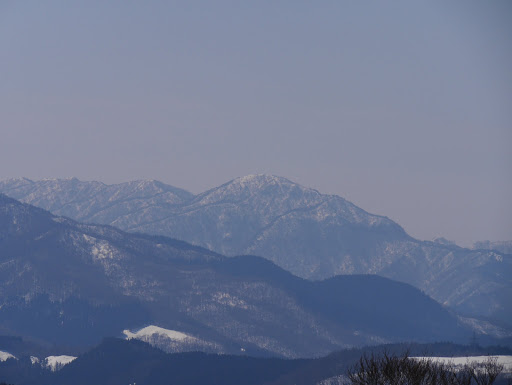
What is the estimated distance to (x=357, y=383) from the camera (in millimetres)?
147875

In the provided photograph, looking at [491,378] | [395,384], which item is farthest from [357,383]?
[491,378]

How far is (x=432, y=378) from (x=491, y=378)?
7954 millimetres

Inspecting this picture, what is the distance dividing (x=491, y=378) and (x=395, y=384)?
42.4ft

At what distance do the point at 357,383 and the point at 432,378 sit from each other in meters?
9.84

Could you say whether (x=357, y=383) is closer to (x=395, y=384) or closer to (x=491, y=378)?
(x=395, y=384)

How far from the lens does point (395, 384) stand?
5773 inches

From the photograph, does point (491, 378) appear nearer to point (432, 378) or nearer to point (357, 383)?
point (432, 378)

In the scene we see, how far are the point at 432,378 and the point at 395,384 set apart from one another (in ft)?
16.5

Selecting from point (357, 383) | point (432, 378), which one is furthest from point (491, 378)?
point (357, 383)
